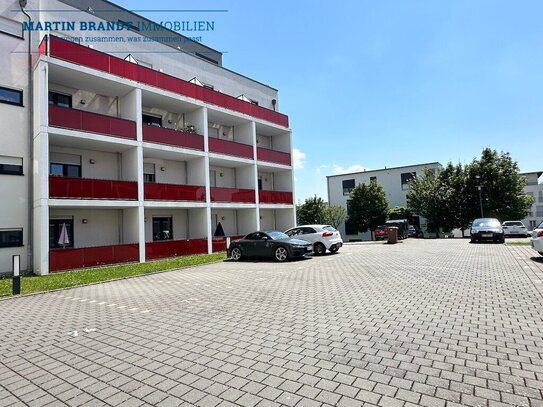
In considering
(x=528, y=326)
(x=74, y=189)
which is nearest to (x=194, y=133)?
(x=74, y=189)

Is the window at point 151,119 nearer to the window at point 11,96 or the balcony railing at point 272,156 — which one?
the window at point 11,96

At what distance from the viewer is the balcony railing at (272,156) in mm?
25578

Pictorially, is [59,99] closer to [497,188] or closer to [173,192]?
[173,192]

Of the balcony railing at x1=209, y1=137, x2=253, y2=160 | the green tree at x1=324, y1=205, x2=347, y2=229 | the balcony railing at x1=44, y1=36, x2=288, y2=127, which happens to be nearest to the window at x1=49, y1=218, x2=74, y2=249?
the balcony railing at x1=44, y1=36, x2=288, y2=127

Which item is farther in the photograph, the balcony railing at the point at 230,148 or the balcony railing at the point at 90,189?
the balcony railing at the point at 230,148

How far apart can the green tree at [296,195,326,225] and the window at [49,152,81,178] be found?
36214mm

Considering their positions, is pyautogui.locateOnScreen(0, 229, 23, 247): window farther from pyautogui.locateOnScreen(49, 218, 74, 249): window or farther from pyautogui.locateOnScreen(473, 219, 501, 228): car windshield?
pyautogui.locateOnScreen(473, 219, 501, 228): car windshield

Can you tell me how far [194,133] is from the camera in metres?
20.9

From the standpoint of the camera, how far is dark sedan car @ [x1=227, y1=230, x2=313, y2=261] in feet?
49.0

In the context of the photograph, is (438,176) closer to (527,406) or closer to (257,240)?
(257,240)

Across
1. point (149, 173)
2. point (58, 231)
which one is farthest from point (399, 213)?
point (58, 231)

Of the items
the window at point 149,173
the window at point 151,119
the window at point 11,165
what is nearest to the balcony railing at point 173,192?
the window at point 149,173

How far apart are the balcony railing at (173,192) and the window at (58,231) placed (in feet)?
12.4

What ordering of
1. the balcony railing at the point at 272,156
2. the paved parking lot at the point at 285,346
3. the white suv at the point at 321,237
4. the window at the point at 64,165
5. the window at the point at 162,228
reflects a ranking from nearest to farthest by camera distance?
the paved parking lot at the point at 285,346
the window at the point at 64,165
the white suv at the point at 321,237
the window at the point at 162,228
the balcony railing at the point at 272,156
